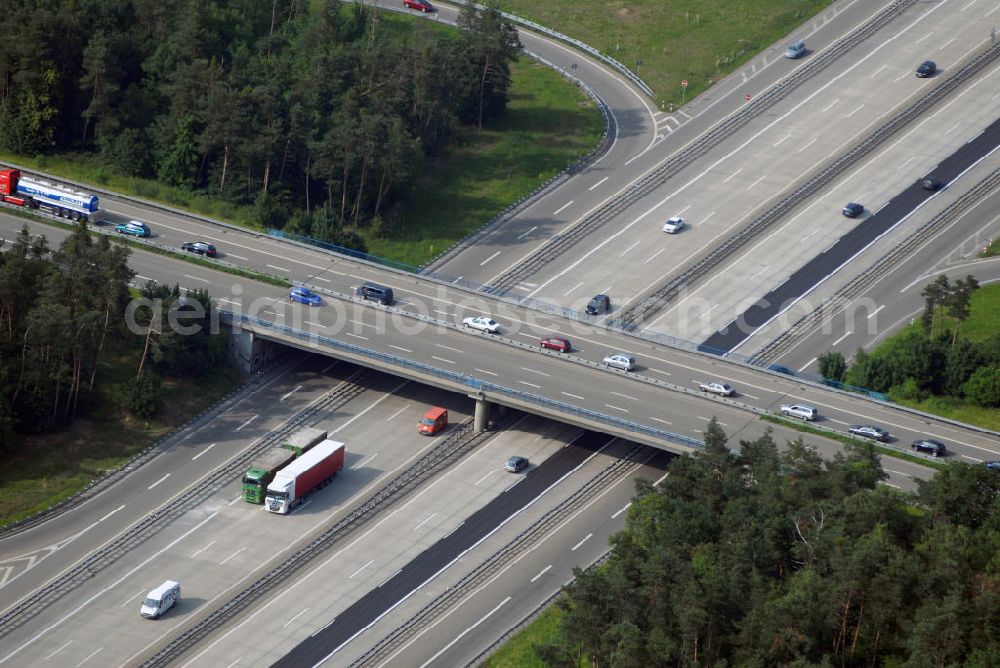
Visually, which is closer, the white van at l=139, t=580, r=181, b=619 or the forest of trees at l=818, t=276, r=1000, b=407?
the white van at l=139, t=580, r=181, b=619

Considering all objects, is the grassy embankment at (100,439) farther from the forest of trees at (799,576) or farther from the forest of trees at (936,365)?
the forest of trees at (936,365)

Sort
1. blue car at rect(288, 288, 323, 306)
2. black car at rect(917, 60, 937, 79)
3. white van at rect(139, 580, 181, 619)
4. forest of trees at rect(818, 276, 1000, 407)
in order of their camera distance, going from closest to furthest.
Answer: white van at rect(139, 580, 181, 619)
forest of trees at rect(818, 276, 1000, 407)
blue car at rect(288, 288, 323, 306)
black car at rect(917, 60, 937, 79)

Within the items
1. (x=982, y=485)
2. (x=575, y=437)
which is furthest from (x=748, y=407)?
(x=982, y=485)

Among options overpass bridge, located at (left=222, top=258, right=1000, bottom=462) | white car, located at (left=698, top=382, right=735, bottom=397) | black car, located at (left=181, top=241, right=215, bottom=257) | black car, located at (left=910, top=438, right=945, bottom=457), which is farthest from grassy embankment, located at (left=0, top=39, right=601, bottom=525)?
black car, located at (left=910, top=438, right=945, bottom=457)

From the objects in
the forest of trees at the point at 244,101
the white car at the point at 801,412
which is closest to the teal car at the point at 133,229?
the forest of trees at the point at 244,101

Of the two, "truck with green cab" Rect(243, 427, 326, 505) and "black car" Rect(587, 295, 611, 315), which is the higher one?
"black car" Rect(587, 295, 611, 315)

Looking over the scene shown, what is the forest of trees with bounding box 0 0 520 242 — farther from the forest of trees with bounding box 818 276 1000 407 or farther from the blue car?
the forest of trees with bounding box 818 276 1000 407

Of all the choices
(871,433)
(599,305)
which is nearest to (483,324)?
(599,305)

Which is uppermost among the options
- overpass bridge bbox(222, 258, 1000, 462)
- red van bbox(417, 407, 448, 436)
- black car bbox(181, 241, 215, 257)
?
black car bbox(181, 241, 215, 257)

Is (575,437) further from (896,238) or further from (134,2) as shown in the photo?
(134,2)
